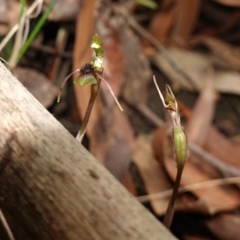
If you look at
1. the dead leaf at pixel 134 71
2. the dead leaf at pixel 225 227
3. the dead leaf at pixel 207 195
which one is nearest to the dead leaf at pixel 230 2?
the dead leaf at pixel 134 71

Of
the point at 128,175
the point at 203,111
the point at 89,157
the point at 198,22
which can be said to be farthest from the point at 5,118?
the point at 198,22

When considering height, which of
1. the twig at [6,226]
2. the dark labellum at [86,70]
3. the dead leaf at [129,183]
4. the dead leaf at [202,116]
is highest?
the dead leaf at [202,116]

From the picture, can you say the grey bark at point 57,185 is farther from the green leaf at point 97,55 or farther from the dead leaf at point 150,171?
the dead leaf at point 150,171

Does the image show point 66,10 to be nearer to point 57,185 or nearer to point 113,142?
point 113,142

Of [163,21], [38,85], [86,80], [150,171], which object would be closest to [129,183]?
[150,171]

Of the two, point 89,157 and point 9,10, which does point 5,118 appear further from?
point 9,10
